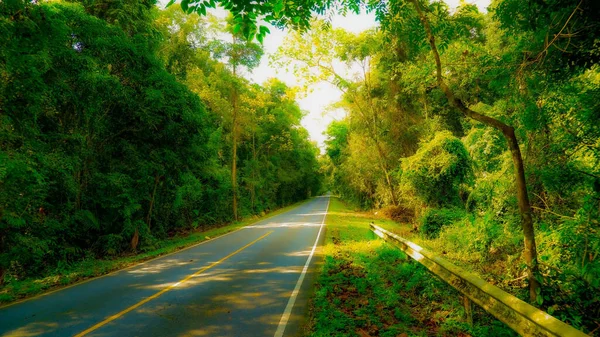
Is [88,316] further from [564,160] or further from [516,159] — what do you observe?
[564,160]

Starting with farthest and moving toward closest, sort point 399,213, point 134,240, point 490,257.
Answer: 1. point 399,213
2. point 134,240
3. point 490,257

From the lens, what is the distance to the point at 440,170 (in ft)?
50.4

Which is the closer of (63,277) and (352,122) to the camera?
(63,277)

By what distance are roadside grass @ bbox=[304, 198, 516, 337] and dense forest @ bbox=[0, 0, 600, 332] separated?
3.96 feet


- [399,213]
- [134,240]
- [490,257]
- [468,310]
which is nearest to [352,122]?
[399,213]

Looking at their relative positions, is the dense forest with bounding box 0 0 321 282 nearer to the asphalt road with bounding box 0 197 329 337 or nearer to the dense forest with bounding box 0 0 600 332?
the dense forest with bounding box 0 0 600 332

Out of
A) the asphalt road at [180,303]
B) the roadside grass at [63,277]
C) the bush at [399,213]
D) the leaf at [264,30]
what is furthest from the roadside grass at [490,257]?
the bush at [399,213]

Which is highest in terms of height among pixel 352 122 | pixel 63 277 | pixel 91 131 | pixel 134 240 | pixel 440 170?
pixel 352 122

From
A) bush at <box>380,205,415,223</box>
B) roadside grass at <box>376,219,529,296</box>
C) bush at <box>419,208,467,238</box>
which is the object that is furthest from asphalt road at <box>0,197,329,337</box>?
bush at <box>380,205,415,223</box>

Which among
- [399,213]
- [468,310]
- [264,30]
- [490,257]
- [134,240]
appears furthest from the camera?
[399,213]

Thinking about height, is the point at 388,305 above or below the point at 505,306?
below

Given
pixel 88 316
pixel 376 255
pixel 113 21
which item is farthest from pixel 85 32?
pixel 376 255

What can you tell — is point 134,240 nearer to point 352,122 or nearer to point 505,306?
point 505,306

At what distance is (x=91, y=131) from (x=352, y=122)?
861 inches
